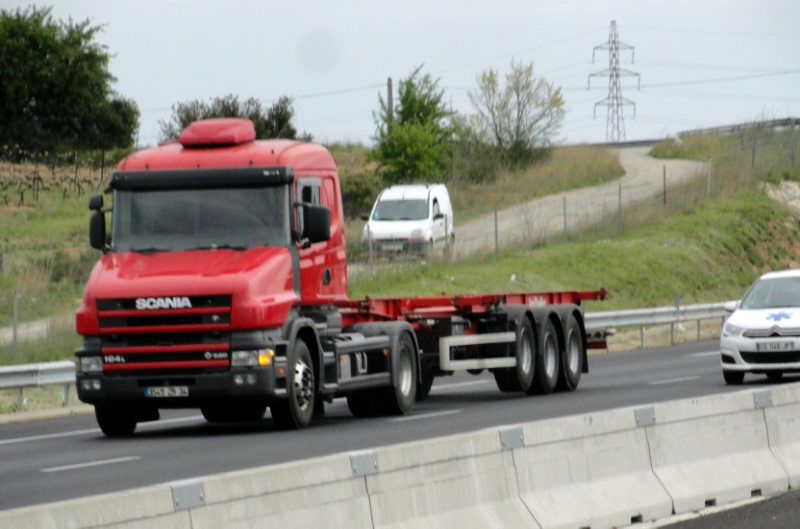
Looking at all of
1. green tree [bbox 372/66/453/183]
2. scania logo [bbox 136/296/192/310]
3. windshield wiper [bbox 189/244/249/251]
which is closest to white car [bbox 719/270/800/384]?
windshield wiper [bbox 189/244/249/251]

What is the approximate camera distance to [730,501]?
1033 centimetres

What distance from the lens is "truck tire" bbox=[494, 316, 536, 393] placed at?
18.9m

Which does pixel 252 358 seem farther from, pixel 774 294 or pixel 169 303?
pixel 774 294

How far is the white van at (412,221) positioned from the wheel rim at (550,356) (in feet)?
59.5

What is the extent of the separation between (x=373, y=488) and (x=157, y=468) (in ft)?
16.5

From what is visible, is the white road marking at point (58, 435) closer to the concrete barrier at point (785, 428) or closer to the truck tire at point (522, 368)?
the truck tire at point (522, 368)

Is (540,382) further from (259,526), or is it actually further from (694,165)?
(694,165)

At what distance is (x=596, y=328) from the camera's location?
2270 cm

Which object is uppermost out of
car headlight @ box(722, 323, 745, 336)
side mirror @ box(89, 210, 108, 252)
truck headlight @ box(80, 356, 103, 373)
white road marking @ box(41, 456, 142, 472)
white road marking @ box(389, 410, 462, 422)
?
side mirror @ box(89, 210, 108, 252)

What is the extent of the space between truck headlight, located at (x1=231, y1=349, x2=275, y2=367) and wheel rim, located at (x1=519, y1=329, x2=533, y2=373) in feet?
17.9

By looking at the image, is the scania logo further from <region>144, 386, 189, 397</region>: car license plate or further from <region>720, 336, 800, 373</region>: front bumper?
<region>720, 336, 800, 373</region>: front bumper

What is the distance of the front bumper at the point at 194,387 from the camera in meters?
14.1

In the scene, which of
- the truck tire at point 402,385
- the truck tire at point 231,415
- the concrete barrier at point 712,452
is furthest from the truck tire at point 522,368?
the concrete barrier at point 712,452

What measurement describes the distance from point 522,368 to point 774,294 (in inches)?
172
